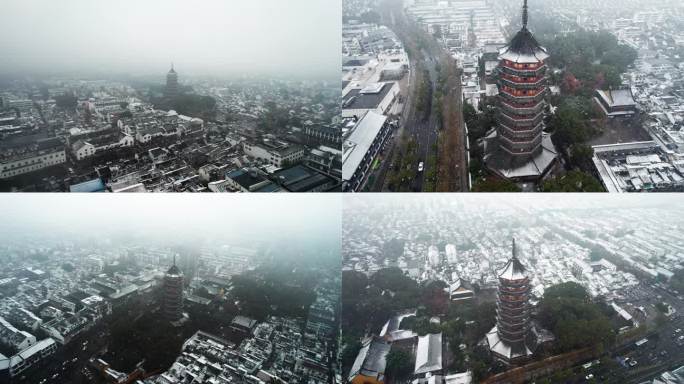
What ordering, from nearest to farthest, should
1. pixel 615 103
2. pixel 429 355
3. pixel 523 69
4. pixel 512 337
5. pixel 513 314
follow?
1. pixel 429 355
2. pixel 512 337
3. pixel 513 314
4. pixel 523 69
5. pixel 615 103

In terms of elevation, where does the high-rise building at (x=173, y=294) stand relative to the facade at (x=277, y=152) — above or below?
below

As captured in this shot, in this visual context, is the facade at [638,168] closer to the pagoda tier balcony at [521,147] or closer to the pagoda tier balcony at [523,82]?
the pagoda tier balcony at [521,147]

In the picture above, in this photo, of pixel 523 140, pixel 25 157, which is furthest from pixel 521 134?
pixel 25 157

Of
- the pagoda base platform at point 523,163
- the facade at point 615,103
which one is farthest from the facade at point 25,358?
the facade at point 615,103

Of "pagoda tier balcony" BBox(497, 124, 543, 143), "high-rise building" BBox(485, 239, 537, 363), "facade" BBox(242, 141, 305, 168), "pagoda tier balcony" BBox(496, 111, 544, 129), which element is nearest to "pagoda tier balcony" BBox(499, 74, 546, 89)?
"pagoda tier balcony" BBox(496, 111, 544, 129)

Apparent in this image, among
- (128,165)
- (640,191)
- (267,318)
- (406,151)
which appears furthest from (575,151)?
(128,165)

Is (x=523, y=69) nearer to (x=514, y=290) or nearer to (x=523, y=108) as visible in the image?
(x=523, y=108)
